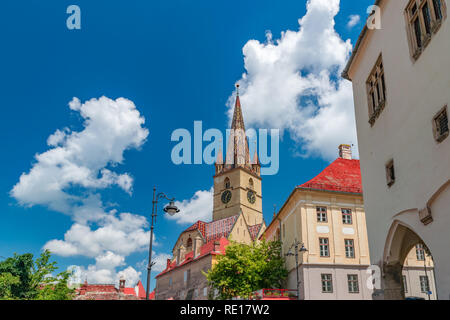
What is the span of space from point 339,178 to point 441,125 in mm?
26348

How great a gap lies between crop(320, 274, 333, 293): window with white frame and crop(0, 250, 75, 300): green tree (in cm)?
2735

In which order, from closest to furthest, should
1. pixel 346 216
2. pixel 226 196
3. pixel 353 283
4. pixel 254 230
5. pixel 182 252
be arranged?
pixel 353 283 < pixel 346 216 < pixel 182 252 < pixel 254 230 < pixel 226 196

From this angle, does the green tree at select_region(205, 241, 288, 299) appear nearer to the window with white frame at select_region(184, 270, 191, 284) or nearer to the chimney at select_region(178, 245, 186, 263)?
the window with white frame at select_region(184, 270, 191, 284)

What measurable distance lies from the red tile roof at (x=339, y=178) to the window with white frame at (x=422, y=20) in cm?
2259

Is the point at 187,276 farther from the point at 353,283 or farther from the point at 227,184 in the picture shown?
the point at 227,184

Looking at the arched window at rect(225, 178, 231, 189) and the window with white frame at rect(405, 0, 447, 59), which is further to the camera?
the arched window at rect(225, 178, 231, 189)

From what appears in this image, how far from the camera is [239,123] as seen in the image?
338 feet

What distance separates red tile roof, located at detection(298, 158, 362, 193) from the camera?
36500 millimetres

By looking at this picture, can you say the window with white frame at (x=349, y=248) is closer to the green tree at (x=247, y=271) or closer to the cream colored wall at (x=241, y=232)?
the green tree at (x=247, y=271)

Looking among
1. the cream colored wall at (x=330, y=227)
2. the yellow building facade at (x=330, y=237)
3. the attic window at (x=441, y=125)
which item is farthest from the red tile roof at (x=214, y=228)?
the attic window at (x=441, y=125)

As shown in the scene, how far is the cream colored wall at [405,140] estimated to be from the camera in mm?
12086

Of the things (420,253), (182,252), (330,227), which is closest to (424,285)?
(420,253)

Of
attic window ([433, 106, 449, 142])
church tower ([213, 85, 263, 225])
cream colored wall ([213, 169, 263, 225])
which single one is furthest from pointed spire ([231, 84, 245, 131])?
attic window ([433, 106, 449, 142])

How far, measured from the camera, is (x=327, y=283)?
3388 cm
